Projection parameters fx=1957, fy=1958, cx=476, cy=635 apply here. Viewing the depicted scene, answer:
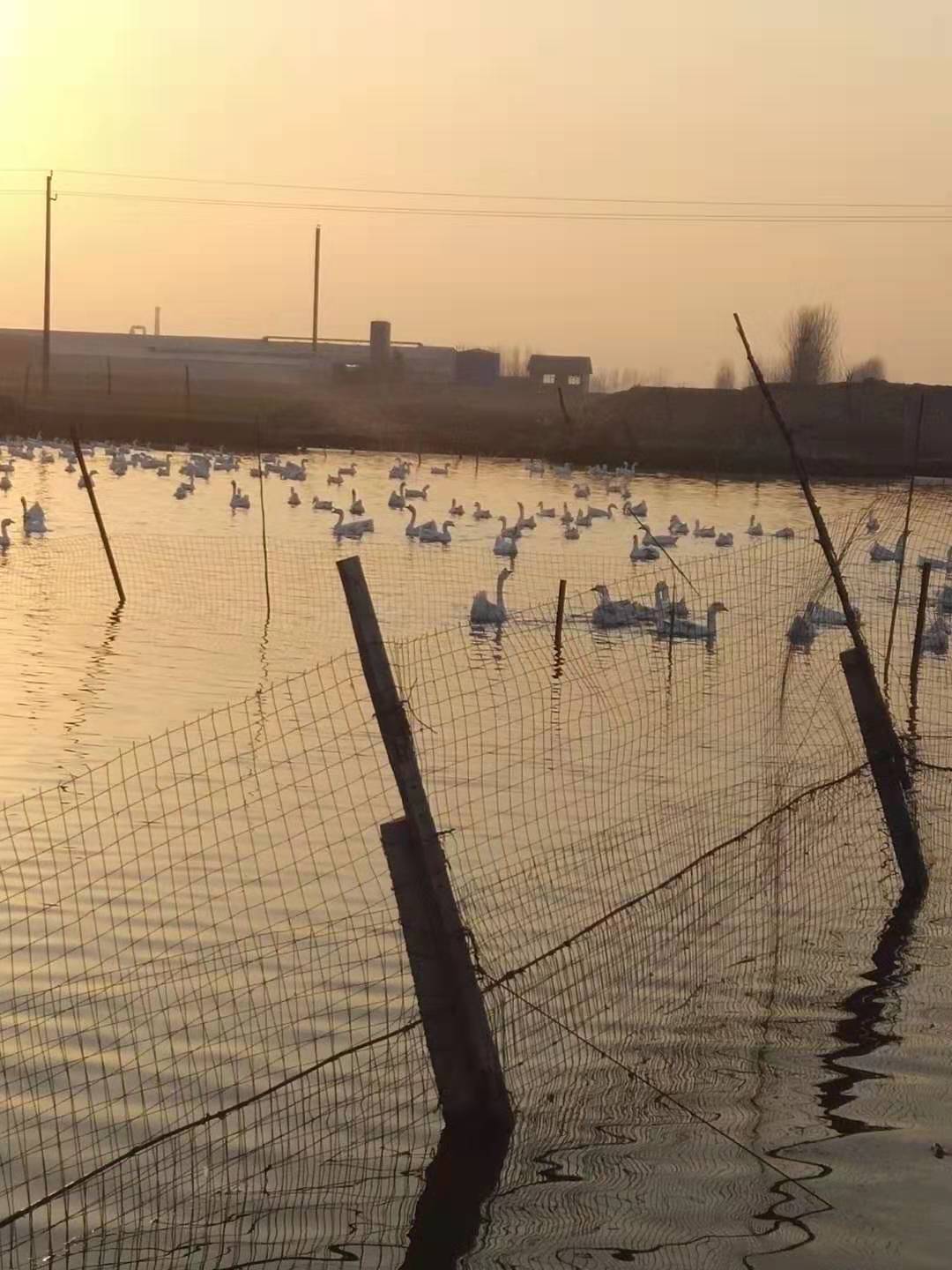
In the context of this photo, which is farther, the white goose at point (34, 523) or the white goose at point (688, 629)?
the white goose at point (34, 523)

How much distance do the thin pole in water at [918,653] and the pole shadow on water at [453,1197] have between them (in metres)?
10.9

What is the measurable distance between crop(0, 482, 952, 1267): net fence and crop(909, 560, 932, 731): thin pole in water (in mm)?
1201

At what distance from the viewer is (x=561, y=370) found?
402 feet

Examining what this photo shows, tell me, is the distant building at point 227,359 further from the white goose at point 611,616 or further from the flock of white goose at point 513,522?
the white goose at point 611,616

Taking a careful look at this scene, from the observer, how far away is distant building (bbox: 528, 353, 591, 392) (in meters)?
122

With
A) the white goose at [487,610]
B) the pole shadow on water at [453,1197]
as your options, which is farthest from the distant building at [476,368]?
the pole shadow on water at [453,1197]

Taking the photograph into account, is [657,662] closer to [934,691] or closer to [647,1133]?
[934,691]

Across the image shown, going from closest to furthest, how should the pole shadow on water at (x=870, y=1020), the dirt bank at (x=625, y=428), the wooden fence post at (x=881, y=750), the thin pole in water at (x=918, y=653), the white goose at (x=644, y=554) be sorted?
the pole shadow on water at (x=870, y=1020) < the wooden fence post at (x=881, y=750) < the thin pole in water at (x=918, y=653) < the white goose at (x=644, y=554) < the dirt bank at (x=625, y=428)

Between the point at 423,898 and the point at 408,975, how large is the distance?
7.37 ft

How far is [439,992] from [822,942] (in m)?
3.68

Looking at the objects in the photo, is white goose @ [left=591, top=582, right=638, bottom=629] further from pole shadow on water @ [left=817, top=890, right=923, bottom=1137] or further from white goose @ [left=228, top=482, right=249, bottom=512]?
white goose @ [left=228, top=482, right=249, bottom=512]

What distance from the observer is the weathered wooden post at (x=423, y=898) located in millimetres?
6500

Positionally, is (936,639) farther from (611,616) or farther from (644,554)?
(644,554)

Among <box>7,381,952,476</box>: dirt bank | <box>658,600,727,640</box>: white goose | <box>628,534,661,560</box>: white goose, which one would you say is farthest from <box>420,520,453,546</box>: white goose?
<box>7,381,952,476</box>: dirt bank
